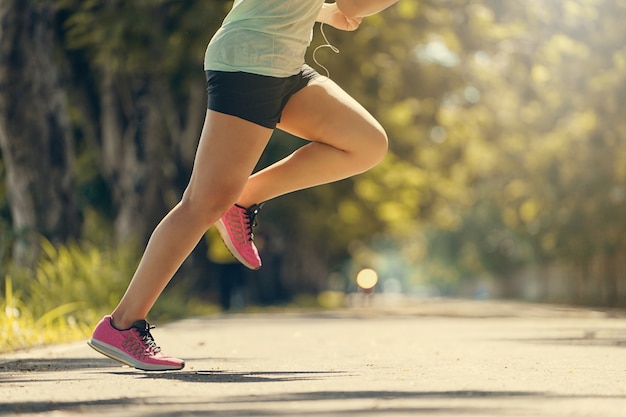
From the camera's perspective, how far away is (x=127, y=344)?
6.30m

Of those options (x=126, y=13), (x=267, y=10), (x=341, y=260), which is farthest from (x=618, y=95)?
(x=341, y=260)

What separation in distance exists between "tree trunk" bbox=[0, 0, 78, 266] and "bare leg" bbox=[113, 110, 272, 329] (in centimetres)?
887

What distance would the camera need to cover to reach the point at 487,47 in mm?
27531

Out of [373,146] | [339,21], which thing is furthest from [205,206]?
[339,21]

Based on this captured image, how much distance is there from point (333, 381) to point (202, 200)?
1025 mm

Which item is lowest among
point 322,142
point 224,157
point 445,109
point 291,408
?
point 291,408

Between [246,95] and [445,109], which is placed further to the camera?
[445,109]

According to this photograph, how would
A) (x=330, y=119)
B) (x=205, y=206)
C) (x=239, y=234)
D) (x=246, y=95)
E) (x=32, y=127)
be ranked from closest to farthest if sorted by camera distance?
(x=246, y=95) < (x=205, y=206) < (x=330, y=119) < (x=239, y=234) < (x=32, y=127)

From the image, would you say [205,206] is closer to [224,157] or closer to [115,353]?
[224,157]

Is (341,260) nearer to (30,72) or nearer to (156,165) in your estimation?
(156,165)

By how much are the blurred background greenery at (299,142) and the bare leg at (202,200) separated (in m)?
3.56

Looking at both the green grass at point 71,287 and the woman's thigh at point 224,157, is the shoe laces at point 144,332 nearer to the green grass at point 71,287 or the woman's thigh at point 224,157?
the woman's thigh at point 224,157

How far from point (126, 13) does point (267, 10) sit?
10864 mm

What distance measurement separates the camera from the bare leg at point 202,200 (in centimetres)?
617
